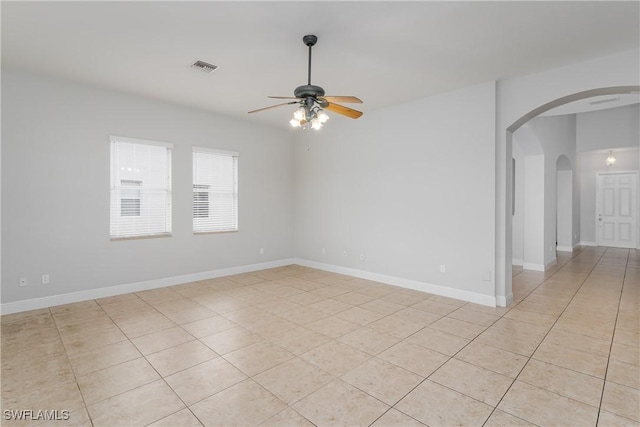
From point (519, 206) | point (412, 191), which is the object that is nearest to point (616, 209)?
point (519, 206)

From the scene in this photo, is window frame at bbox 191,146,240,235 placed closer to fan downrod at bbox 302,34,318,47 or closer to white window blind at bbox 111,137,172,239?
white window blind at bbox 111,137,172,239

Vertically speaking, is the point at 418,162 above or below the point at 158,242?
above

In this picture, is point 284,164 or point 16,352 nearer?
point 16,352

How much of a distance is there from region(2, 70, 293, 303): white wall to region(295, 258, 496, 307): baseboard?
7.24 ft

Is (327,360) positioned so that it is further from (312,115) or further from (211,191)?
(211,191)

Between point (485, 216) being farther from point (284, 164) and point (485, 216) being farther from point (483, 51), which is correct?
point (284, 164)

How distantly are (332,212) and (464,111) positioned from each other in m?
3.02

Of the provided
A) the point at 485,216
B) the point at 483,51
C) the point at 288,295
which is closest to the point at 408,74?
the point at 483,51

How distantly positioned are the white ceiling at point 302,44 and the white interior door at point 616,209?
803 centimetres

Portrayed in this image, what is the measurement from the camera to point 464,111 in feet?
14.9

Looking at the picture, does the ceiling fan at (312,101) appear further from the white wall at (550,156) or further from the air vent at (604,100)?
the white wall at (550,156)

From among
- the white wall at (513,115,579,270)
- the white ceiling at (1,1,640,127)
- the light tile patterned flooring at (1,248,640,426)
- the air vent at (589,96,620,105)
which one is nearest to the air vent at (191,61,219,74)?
the white ceiling at (1,1,640,127)

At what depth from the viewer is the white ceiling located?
2.67 metres

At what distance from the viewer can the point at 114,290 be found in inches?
186
